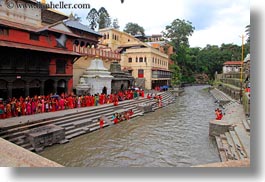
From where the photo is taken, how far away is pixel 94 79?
13.7 m

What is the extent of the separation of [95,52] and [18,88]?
6570mm

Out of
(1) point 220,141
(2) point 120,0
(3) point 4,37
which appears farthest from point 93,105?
(2) point 120,0

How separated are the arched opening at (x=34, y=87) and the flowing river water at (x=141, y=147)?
13.6 ft

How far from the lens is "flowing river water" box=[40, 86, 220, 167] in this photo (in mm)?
5816

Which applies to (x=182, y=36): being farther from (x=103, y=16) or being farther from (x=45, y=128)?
(x=45, y=128)

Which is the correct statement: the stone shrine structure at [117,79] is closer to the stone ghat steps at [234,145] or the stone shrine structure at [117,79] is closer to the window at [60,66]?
the window at [60,66]

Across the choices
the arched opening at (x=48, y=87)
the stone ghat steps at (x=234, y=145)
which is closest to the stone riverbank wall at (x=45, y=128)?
the arched opening at (x=48, y=87)

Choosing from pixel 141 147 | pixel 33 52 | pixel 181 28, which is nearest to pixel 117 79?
pixel 33 52

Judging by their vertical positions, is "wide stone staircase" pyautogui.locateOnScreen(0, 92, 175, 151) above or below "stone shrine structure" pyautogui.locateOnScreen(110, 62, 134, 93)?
below

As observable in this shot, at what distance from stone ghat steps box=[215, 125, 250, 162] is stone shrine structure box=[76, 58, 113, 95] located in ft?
26.3

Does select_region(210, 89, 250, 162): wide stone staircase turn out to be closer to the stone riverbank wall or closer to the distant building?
the stone riverbank wall

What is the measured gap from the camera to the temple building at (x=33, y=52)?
8.95 m

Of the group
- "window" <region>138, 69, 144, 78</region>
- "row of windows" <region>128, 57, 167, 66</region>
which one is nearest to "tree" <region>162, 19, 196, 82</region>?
"window" <region>138, 69, 144, 78</region>

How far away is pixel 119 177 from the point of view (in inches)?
156
